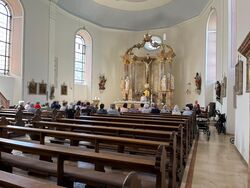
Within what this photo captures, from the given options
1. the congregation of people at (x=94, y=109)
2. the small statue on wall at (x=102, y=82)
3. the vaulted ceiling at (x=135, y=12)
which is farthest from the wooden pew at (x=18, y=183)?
the small statue on wall at (x=102, y=82)

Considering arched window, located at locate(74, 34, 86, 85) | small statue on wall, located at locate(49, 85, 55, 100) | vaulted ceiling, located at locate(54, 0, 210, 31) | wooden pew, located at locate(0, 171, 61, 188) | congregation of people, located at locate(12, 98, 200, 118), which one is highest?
vaulted ceiling, located at locate(54, 0, 210, 31)

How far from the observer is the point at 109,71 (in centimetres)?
1995

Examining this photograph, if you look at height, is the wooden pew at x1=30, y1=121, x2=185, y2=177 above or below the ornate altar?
below

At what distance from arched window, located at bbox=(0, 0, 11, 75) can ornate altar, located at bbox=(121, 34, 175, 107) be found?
26.3 ft

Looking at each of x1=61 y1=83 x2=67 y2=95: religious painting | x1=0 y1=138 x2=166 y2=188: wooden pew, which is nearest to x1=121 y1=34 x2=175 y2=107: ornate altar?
x1=61 y1=83 x2=67 y2=95: religious painting

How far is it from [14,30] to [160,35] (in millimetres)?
10431

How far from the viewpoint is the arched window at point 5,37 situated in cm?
1342

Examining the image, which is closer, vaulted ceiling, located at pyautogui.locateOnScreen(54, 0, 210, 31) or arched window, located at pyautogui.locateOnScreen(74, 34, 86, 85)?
vaulted ceiling, located at pyautogui.locateOnScreen(54, 0, 210, 31)

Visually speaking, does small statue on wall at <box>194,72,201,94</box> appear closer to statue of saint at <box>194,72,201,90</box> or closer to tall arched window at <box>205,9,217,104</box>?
statue of saint at <box>194,72,201,90</box>

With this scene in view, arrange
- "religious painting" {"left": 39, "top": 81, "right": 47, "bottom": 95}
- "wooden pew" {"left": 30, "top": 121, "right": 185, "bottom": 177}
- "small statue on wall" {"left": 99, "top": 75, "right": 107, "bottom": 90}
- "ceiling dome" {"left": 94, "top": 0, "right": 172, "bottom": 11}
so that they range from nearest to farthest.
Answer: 1. "wooden pew" {"left": 30, "top": 121, "right": 185, "bottom": 177}
2. "religious painting" {"left": 39, "top": 81, "right": 47, "bottom": 95}
3. "ceiling dome" {"left": 94, "top": 0, "right": 172, "bottom": 11}
4. "small statue on wall" {"left": 99, "top": 75, "right": 107, "bottom": 90}

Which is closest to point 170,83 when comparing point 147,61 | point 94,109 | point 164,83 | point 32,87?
point 164,83

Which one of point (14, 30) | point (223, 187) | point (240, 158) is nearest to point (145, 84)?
point (14, 30)

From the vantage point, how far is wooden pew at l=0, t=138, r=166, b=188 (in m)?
2.36

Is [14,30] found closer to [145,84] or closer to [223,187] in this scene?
[145,84]
